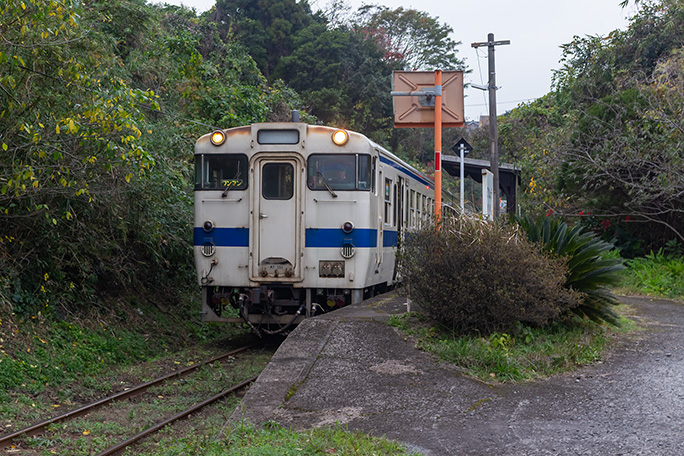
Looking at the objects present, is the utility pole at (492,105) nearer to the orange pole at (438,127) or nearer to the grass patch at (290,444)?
the orange pole at (438,127)

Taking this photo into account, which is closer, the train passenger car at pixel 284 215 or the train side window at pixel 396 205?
the train passenger car at pixel 284 215

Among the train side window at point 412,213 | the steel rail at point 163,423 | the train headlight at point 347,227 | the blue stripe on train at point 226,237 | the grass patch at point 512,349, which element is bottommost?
the steel rail at point 163,423

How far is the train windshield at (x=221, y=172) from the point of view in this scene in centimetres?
1016

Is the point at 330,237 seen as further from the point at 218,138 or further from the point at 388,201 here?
the point at 218,138

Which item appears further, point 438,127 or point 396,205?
point 396,205

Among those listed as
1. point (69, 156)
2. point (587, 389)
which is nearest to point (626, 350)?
point (587, 389)

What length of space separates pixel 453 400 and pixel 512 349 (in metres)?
1.53

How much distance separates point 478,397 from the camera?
6316mm

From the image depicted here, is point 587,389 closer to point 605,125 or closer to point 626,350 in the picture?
point 626,350

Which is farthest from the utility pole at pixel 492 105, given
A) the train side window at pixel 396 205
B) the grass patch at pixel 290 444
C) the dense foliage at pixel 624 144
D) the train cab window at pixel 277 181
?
the grass patch at pixel 290 444

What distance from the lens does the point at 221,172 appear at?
33.5 ft

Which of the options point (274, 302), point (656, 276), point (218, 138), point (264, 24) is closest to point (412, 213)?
point (274, 302)

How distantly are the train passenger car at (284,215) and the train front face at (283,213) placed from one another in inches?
0.6

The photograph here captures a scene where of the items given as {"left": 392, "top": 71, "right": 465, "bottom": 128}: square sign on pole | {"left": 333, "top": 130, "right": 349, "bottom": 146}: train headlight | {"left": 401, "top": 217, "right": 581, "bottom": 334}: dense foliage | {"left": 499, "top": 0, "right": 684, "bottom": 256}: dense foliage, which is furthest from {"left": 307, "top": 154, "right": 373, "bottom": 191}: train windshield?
{"left": 499, "top": 0, "right": 684, "bottom": 256}: dense foliage
